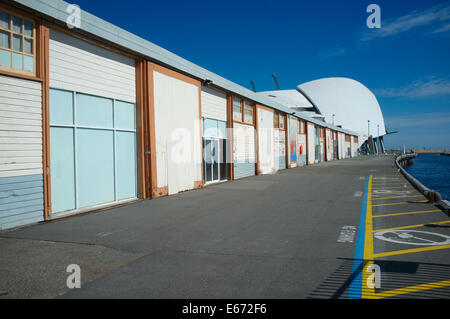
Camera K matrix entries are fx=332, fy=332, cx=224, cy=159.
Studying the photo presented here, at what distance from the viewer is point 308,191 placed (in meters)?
12.8

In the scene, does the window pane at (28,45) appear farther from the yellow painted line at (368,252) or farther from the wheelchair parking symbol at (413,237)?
the wheelchair parking symbol at (413,237)

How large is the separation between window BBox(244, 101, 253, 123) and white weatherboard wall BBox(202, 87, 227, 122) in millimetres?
2573

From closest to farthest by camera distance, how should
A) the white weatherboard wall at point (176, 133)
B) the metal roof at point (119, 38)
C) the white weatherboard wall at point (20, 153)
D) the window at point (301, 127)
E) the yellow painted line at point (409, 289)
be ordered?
the yellow painted line at point (409, 289) → the white weatherboard wall at point (20, 153) → the metal roof at point (119, 38) → the white weatherboard wall at point (176, 133) → the window at point (301, 127)

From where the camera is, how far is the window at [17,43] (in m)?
7.04

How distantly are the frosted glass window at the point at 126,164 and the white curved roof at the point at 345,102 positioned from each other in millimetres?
78325

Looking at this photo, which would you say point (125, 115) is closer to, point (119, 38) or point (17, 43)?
point (119, 38)

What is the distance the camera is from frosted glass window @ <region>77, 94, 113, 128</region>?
897 centimetres

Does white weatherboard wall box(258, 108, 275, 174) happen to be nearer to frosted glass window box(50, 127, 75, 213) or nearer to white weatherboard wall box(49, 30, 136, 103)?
white weatherboard wall box(49, 30, 136, 103)

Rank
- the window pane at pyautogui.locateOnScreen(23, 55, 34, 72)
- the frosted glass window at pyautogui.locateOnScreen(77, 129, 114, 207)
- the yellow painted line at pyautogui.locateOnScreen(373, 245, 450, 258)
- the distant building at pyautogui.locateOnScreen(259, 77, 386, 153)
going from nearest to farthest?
1. the yellow painted line at pyautogui.locateOnScreen(373, 245, 450, 258)
2. the window pane at pyautogui.locateOnScreen(23, 55, 34, 72)
3. the frosted glass window at pyautogui.locateOnScreen(77, 129, 114, 207)
4. the distant building at pyautogui.locateOnScreen(259, 77, 386, 153)

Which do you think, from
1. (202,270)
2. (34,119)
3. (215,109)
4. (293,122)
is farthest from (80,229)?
(293,122)

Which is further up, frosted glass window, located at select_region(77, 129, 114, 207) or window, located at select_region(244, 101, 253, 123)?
window, located at select_region(244, 101, 253, 123)

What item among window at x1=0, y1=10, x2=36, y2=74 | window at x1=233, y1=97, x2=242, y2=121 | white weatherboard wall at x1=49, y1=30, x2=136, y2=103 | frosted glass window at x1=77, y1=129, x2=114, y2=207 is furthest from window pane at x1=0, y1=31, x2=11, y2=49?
window at x1=233, y1=97, x2=242, y2=121

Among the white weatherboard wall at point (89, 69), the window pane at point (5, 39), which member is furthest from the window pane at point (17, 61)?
the white weatherboard wall at point (89, 69)
